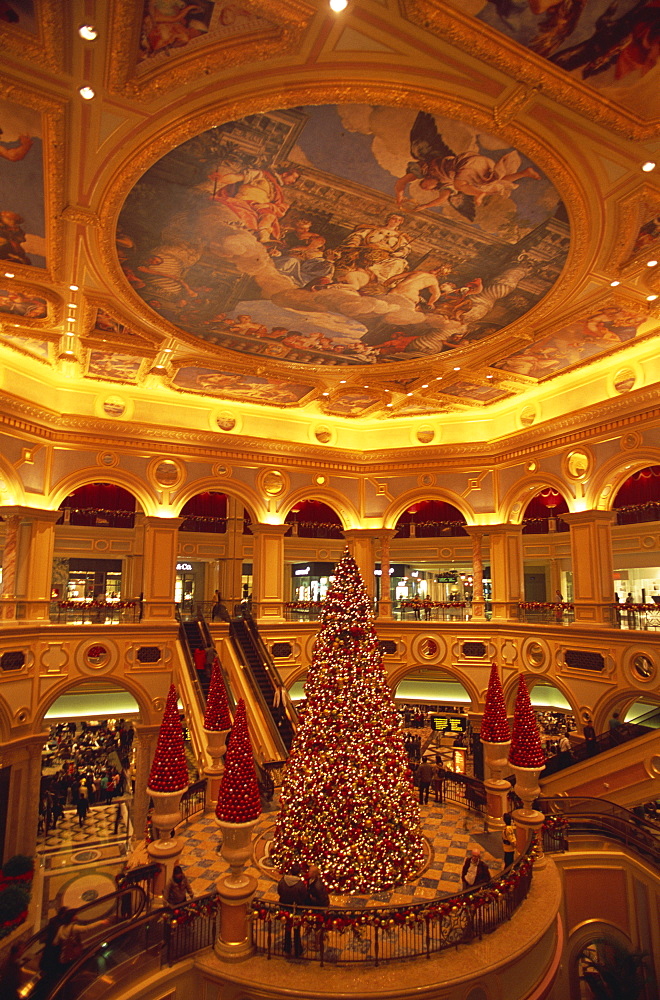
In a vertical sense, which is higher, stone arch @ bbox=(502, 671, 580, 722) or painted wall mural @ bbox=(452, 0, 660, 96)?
painted wall mural @ bbox=(452, 0, 660, 96)

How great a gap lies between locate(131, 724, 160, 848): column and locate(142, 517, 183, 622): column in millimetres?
2814

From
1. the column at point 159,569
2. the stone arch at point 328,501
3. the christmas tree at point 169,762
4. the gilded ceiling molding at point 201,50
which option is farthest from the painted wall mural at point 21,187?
the stone arch at point 328,501

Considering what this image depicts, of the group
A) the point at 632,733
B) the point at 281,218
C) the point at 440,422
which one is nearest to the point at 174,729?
the point at 281,218

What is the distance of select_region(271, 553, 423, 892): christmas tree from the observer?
816 cm

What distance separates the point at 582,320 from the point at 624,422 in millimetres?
3025

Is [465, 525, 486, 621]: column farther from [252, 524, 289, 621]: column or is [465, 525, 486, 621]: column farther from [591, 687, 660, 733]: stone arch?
[252, 524, 289, 621]: column

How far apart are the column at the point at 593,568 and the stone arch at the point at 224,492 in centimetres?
854

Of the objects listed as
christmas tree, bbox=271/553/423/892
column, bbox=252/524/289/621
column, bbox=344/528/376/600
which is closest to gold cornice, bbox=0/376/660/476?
column, bbox=344/528/376/600

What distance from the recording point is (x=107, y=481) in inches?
615

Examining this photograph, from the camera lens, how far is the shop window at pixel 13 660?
43.1 ft

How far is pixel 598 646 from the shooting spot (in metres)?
13.6

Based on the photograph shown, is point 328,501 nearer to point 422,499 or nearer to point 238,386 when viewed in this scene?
point 422,499

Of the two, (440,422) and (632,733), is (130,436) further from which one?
(632,733)

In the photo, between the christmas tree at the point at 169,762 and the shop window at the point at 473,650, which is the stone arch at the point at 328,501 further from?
the christmas tree at the point at 169,762
